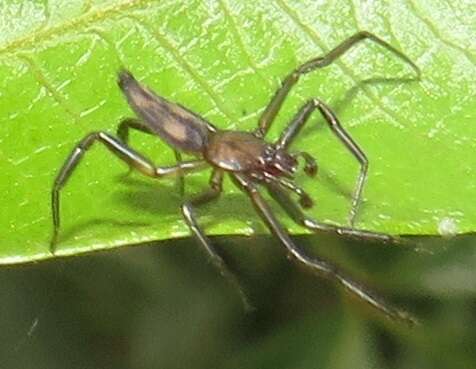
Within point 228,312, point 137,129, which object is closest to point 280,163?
point 137,129

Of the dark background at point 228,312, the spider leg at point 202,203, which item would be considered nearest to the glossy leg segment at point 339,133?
the spider leg at point 202,203

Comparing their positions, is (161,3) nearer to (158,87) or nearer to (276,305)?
(158,87)

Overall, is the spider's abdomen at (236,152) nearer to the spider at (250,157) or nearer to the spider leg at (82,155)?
the spider at (250,157)

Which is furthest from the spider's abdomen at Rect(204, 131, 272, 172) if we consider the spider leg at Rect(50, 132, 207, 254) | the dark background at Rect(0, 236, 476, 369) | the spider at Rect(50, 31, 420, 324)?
the dark background at Rect(0, 236, 476, 369)

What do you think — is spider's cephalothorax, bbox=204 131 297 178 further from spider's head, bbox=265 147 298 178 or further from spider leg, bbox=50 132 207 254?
spider leg, bbox=50 132 207 254

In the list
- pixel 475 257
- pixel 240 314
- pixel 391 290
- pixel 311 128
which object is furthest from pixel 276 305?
pixel 311 128

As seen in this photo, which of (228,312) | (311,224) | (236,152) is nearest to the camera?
(311,224)

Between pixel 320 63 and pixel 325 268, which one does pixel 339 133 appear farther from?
pixel 325 268
